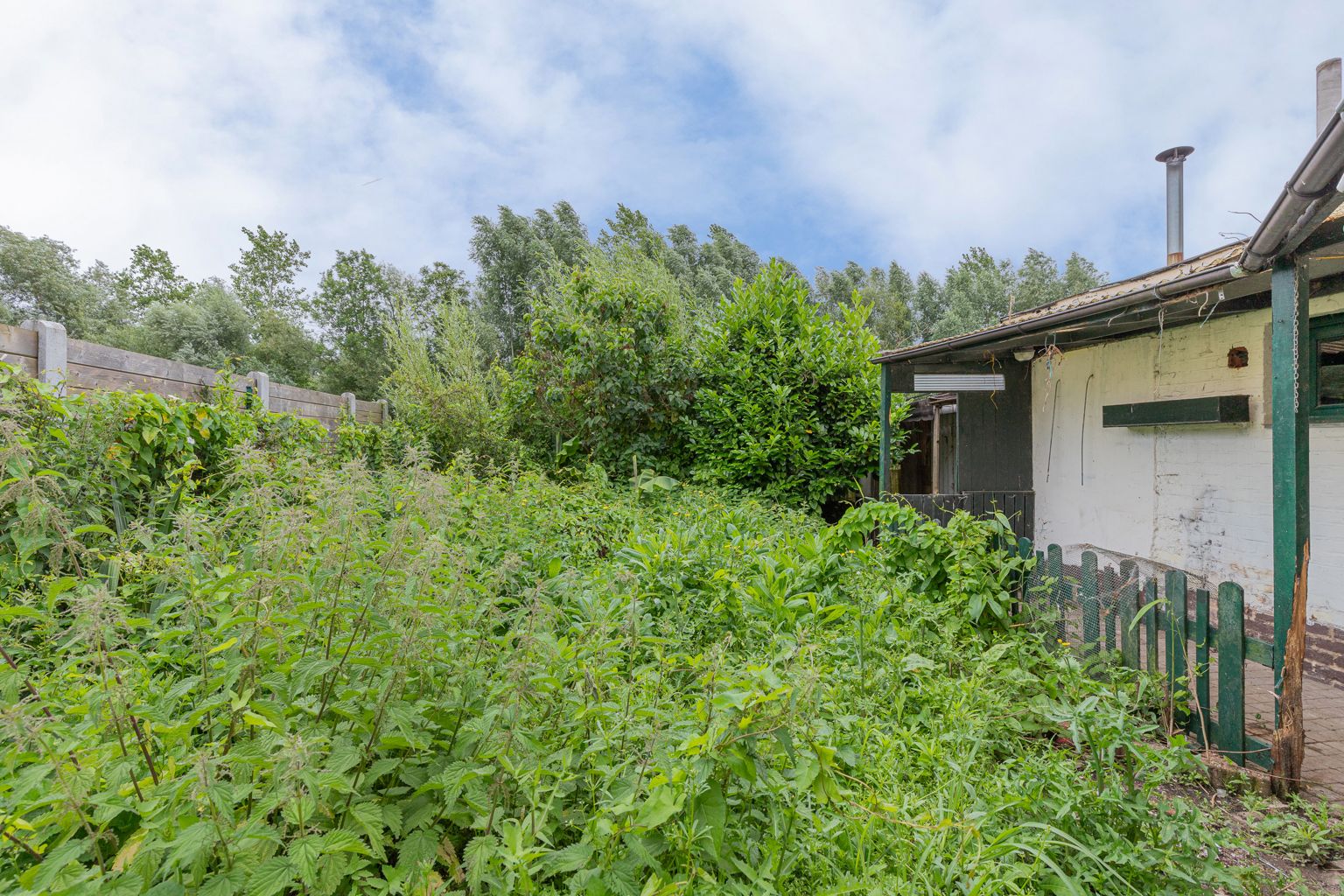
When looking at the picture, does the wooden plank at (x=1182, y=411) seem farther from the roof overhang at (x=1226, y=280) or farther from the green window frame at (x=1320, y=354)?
the roof overhang at (x=1226, y=280)

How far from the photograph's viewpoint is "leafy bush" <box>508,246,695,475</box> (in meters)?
8.40

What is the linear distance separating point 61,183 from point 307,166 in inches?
174

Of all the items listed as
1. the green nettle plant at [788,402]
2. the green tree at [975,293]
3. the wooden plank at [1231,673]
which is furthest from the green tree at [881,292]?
the wooden plank at [1231,673]

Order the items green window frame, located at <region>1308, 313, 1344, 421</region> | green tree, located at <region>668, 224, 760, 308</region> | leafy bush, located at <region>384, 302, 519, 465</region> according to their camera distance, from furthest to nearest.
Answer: green tree, located at <region>668, 224, 760, 308</region> → leafy bush, located at <region>384, 302, 519, 465</region> → green window frame, located at <region>1308, 313, 1344, 421</region>

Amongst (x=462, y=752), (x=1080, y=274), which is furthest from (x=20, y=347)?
(x=1080, y=274)

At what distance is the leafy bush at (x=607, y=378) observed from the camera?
8398 millimetres

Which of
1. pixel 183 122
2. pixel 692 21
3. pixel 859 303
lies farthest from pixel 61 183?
pixel 859 303

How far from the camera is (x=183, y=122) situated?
11.1 m

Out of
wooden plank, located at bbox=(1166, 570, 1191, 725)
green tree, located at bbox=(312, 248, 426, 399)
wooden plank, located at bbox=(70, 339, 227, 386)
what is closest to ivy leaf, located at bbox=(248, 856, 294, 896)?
wooden plank, located at bbox=(1166, 570, 1191, 725)

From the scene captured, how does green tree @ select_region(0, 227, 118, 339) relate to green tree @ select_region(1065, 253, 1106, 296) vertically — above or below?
below

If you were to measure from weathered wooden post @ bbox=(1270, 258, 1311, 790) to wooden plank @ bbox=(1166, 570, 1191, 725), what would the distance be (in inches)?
12.5

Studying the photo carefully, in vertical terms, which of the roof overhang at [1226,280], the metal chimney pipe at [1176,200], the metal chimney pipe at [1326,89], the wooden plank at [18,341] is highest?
the metal chimney pipe at [1176,200]

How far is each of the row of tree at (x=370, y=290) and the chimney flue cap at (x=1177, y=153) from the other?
12.1 meters

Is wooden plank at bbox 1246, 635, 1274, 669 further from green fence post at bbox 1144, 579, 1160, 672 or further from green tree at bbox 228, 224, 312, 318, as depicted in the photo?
green tree at bbox 228, 224, 312, 318
